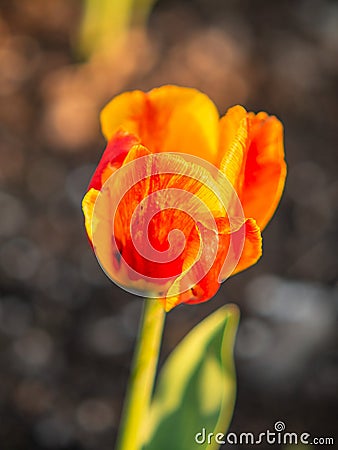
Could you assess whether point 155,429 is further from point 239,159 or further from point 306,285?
point 306,285

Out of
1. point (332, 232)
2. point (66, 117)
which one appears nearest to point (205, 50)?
point (66, 117)

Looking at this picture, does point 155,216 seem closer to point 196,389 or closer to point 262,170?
point 262,170

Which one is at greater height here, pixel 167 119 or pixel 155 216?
pixel 167 119

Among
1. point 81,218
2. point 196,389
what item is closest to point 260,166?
point 196,389

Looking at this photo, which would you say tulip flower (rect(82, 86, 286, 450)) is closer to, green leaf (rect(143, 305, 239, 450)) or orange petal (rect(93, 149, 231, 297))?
orange petal (rect(93, 149, 231, 297))

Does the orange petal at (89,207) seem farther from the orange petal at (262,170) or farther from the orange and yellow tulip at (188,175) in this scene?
the orange petal at (262,170)

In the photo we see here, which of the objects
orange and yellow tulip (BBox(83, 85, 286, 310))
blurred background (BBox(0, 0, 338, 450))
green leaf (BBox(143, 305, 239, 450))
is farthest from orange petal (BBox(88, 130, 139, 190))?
blurred background (BBox(0, 0, 338, 450))
